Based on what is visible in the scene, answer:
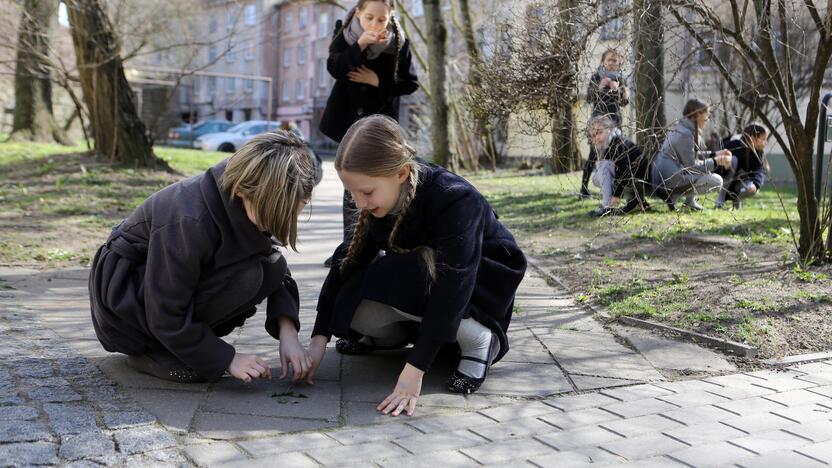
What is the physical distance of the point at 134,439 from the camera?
257 cm

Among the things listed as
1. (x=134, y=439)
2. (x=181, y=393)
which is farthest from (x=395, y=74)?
(x=134, y=439)

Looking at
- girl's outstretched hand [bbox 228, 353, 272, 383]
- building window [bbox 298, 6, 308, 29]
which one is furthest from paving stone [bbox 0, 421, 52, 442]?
building window [bbox 298, 6, 308, 29]

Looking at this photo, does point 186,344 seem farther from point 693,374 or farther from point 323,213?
point 323,213

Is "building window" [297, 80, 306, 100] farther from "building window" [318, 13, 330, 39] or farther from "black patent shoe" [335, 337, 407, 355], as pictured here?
"black patent shoe" [335, 337, 407, 355]

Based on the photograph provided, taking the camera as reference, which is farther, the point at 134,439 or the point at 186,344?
the point at 186,344

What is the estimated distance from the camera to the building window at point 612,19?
518 centimetres

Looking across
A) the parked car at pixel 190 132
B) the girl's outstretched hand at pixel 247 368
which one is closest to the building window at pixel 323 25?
the parked car at pixel 190 132

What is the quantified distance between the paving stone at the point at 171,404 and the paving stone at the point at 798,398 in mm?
2133

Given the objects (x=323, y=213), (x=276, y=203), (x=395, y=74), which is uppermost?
(x=395, y=74)

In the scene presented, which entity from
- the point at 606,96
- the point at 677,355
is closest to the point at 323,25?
the point at 606,96

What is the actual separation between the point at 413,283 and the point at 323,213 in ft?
21.0

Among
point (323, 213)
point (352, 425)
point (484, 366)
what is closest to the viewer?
point (352, 425)

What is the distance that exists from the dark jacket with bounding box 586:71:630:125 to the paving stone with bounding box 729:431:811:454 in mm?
2528

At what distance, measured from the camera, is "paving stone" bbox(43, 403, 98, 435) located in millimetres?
2619
